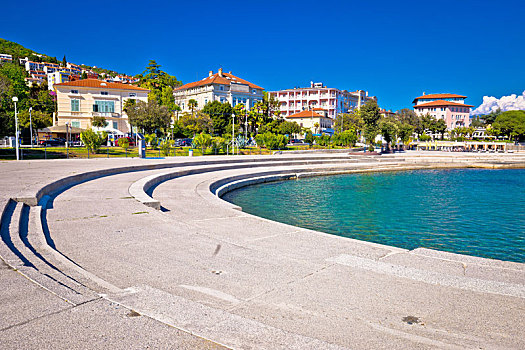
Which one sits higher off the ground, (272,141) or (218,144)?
(272,141)

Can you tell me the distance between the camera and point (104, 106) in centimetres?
6034

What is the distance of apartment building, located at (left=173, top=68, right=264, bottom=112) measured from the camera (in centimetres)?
8656

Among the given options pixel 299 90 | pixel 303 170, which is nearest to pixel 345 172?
pixel 303 170

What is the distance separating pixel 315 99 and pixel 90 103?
78.8 metres

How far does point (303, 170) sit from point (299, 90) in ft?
337

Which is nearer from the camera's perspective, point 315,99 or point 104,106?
point 104,106

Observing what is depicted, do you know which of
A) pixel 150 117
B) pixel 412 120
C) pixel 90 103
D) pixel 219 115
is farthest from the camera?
pixel 412 120

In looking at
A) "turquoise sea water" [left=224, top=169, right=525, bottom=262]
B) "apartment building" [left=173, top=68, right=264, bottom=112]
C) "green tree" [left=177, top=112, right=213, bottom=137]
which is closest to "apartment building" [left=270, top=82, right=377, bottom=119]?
"apartment building" [left=173, top=68, right=264, bottom=112]

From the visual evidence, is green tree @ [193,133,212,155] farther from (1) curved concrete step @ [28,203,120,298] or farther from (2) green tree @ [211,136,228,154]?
(1) curved concrete step @ [28,203,120,298]

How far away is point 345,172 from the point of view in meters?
30.0

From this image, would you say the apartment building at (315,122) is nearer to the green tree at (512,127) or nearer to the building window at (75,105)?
the green tree at (512,127)

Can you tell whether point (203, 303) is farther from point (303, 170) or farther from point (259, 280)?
point (303, 170)

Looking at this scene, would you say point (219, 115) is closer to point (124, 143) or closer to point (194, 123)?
point (194, 123)

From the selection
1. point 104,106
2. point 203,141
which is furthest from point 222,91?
point 203,141
